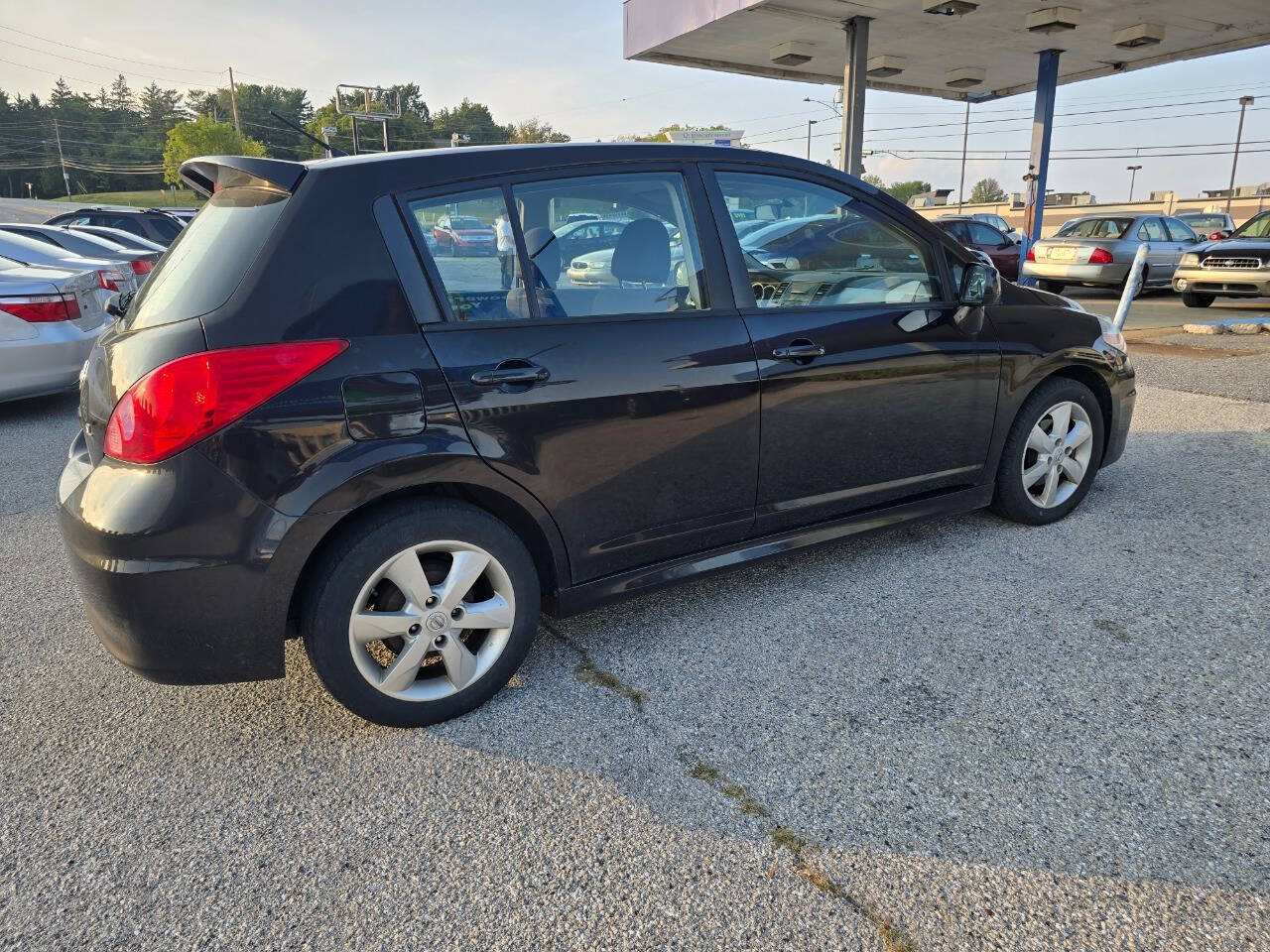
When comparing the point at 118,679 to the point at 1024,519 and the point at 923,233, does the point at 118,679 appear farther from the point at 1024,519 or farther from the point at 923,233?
the point at 1024,519

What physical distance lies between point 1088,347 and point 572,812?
10.8ft

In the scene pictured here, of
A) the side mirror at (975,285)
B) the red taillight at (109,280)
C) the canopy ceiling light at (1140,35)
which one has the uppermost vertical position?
the canopy ceiling light at (1140,35)

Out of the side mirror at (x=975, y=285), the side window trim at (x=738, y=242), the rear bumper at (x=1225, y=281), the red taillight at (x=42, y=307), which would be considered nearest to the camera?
the side window trim at (x=738, y=242)

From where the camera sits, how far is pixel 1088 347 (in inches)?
160

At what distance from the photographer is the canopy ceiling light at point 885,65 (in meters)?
16.9

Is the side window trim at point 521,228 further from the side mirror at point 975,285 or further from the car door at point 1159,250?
the car door at point 1159,250

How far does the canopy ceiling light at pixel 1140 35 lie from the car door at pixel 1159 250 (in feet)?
10.1

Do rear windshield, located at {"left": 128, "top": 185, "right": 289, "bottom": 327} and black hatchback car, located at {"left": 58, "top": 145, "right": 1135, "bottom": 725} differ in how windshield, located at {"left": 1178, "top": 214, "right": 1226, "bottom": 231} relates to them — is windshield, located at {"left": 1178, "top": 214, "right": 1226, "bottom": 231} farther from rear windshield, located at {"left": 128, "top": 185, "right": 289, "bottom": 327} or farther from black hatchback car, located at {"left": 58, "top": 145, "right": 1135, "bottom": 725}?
rear windshield, located at {"left": 128, "top": 185, "right": 289, "bottom": 327}

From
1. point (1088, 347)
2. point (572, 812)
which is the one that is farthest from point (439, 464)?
point (1088, 347)

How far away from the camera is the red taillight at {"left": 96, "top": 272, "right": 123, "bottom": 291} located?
800 centimetres

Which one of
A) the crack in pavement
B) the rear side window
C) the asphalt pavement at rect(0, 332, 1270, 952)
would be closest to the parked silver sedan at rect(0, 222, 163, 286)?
the asphalt pavement at rect(0, 332, 1270, 952)

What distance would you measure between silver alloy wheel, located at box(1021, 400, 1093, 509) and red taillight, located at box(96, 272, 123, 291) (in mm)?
7912

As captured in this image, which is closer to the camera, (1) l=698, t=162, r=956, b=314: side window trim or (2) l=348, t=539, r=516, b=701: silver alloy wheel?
(2) l=348, t=539, r=516, b=701: silver alloy wheel

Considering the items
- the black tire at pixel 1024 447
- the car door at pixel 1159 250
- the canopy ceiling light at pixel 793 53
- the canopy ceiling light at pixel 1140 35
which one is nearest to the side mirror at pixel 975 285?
the black tire at pixel 1024 447
